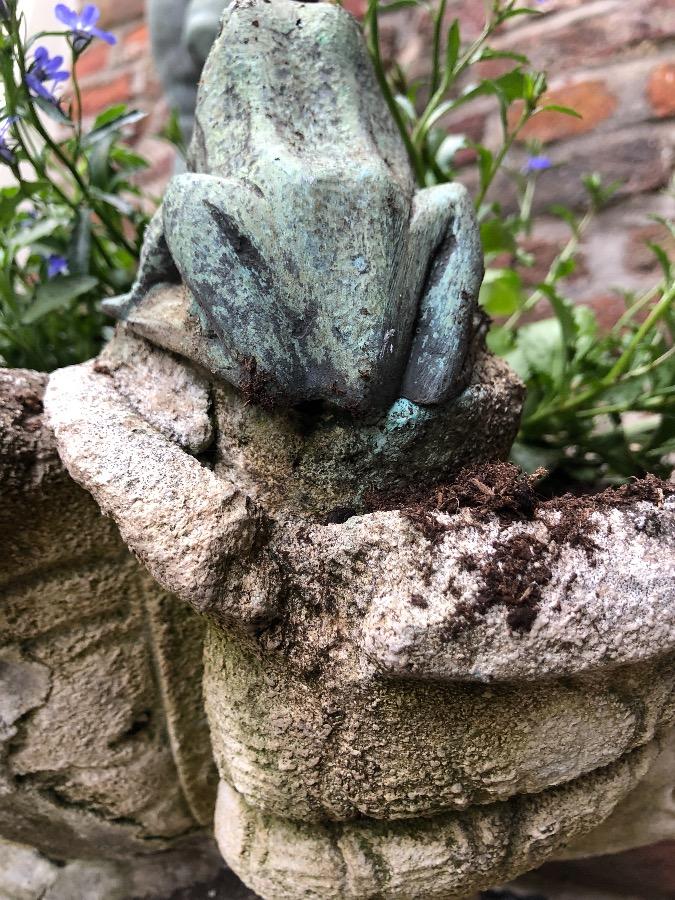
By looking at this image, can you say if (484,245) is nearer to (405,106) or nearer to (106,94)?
(405,106)

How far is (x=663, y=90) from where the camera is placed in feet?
4.12

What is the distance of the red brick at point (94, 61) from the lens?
1.85 m

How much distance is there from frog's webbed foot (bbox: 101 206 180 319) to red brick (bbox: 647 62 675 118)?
113 cm

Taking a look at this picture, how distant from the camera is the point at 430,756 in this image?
1.44 feet

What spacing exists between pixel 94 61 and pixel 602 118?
1333mm

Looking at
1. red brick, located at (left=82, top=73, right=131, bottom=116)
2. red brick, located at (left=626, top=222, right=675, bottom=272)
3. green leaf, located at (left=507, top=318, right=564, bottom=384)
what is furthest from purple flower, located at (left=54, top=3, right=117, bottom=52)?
red brick, located at (left=82, top=73, right=131, bottom=116)

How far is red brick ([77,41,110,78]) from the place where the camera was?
1.85m

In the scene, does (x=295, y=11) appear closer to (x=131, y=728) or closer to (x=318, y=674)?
(x=318, y=674)

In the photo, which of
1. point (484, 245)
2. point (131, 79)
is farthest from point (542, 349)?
point (131, 79)

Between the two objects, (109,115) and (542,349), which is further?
(542,349)

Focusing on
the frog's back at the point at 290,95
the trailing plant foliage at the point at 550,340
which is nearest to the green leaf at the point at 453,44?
the trailing plant foliage at the point at 550,340

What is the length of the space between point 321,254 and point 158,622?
13.6 inches

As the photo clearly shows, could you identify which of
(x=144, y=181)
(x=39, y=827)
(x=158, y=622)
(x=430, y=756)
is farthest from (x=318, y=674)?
(x=144, y=181)

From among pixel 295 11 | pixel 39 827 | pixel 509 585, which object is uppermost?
pixel 295 11
